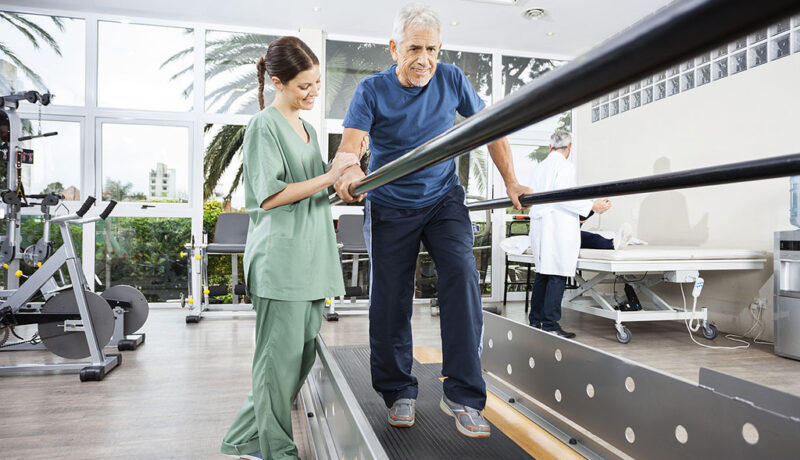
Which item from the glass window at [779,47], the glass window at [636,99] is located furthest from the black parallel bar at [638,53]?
the glass window at [636,99]

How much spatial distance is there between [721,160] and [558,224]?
5.66ft

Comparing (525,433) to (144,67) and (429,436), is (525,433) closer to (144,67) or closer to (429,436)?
(429,436)

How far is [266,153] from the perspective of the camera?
4.51 feet

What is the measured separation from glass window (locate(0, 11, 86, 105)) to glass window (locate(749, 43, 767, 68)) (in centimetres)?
630

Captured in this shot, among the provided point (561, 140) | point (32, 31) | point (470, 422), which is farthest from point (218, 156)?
point (470, 422)

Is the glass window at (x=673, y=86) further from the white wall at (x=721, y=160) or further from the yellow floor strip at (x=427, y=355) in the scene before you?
the yellow floor strip at (x=427, y=355)

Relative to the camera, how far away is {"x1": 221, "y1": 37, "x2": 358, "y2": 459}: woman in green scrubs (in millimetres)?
1377

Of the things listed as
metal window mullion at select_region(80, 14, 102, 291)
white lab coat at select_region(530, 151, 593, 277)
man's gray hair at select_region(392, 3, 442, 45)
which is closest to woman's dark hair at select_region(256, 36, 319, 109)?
man's gray hair at select_region(392, 3, 442, 45)

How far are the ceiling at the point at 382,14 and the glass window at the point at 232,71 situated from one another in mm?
190

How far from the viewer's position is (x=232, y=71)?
5.58 meters

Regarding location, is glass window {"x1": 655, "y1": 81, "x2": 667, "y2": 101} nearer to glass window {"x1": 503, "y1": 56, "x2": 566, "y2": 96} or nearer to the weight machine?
glass window {"x1": 503, "y1": 56, "x2": 566, "y2": 96}

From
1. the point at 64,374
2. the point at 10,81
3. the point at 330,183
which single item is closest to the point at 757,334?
the point at 330,183

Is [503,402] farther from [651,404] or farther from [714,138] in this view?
[714,138]

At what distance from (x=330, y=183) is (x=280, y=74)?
14.3 inches
